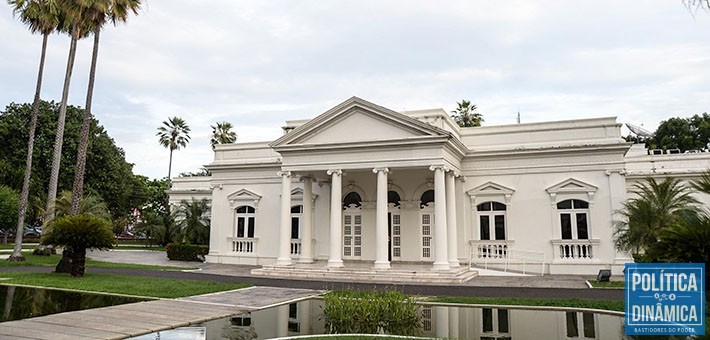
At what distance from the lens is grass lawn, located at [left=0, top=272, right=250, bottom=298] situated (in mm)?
13312

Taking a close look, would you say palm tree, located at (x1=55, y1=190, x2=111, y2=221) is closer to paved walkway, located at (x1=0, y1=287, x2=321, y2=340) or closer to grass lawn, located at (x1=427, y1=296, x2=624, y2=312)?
paved walkway, located at (x1=0, y1=287, x2=321, y2=340)

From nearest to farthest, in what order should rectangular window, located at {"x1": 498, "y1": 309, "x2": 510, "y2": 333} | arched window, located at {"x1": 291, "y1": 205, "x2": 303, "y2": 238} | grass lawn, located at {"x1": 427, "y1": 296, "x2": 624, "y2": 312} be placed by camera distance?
rectangular window, located at {"x1": 498, "y1": 309, "x2": 510, "y2": 333} → grass lawn, located at {"x1": 427, "y1": 296, "x2": 624, "y2": 312} → arched window, located at {"x1": 291, "y1": 205, "x2": 303, "y2": 238}

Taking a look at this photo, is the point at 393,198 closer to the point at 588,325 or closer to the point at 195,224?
the point at 195,224

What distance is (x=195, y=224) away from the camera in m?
27.9

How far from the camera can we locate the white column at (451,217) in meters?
19.3

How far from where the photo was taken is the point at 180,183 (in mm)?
33281

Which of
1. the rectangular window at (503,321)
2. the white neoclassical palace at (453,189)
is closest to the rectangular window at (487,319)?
the rectangular window at (503,321)

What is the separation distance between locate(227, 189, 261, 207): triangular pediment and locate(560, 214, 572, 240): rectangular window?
14256mm

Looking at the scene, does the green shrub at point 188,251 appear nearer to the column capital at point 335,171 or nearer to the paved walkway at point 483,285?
the paved walkway at point 483,285

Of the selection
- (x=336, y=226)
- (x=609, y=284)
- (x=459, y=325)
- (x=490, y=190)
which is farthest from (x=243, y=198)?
(x=459, y=325)

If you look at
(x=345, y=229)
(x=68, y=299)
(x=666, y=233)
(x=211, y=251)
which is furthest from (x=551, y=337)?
(x=211, y=251)

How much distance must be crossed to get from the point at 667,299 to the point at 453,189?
12.3 m

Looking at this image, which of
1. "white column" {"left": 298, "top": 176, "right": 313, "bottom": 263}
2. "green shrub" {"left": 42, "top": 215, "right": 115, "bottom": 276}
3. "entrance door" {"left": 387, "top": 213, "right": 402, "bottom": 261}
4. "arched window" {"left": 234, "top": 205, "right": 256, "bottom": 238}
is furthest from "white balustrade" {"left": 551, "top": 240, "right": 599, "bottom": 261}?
"green shrub" {"left": 42, "top": 215, "right": 115, "bottom": 276}

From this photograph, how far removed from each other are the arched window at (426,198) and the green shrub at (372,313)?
1219cm
